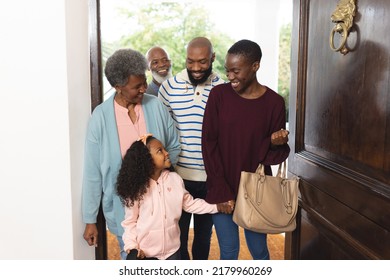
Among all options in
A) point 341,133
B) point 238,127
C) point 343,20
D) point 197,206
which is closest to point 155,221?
point 197,206

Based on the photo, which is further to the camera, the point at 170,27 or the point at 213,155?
the point at 170,27

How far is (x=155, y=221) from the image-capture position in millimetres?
1326

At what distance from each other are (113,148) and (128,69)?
10.4 inches

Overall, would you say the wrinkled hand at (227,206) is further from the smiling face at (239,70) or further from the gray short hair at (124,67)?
the gray short hair at (124,67)

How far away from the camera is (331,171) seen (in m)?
1.26

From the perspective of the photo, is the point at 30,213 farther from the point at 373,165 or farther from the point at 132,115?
the point at 373,165

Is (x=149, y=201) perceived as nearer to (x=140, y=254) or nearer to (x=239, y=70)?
(x=140, y=254)

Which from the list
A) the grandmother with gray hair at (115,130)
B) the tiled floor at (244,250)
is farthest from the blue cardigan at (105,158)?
the tiled floor at (244,250)

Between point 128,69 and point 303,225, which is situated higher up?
point 128,69

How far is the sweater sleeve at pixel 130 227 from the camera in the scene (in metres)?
1.31

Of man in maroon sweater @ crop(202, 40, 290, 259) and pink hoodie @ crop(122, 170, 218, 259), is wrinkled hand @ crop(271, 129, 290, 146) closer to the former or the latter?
man in maroon sweater @ crop(202, 40, 290, 259)

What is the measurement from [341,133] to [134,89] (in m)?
0.67

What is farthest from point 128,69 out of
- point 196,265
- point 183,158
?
point 196,265

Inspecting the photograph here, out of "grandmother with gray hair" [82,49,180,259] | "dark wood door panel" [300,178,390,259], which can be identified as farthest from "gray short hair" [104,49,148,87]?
"dark wood door panel" [300,178,390,259]
